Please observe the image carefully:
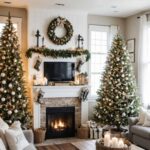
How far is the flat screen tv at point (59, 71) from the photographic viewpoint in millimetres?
6977

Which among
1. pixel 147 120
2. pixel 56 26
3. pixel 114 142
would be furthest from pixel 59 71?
pixel 114 142

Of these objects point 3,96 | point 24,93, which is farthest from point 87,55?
point 3,96

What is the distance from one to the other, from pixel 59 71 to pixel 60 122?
134 cm

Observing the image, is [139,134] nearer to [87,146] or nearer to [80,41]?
[87,146]

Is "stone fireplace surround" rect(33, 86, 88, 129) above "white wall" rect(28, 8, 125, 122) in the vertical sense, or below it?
below

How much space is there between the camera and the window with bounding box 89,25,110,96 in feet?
25.3

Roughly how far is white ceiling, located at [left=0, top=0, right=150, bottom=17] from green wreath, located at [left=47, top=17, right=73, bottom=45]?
36 centimetres

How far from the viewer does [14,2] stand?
6375mm

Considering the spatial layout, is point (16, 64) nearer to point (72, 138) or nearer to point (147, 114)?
point (72, 138)

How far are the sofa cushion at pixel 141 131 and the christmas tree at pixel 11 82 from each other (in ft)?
7.93

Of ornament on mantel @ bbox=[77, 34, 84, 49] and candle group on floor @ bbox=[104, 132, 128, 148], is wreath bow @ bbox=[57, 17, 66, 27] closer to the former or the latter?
ornament on mantel @ bbox=[77, 34, 84, 49]

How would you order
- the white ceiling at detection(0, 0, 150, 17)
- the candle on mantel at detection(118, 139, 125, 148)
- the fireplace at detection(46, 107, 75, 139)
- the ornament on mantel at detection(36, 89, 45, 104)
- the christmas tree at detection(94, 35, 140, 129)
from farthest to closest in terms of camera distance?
1. the fireplace at detection(46, 107, 75, 139)
2. the christmas tree at detection(94, 35, 140, 129)
3. the ornament on mantel at detection(36, 89, 45, 104)
4. the white ceiling at detection(0, 0, 150, 17)
5. the candle on mantel at detection(118, 139, 125, 148)

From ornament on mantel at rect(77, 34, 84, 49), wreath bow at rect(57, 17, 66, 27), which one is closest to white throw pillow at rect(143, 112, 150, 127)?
ornament on mantel at rect(77, 34, 84, 49)

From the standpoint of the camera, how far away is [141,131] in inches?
216
